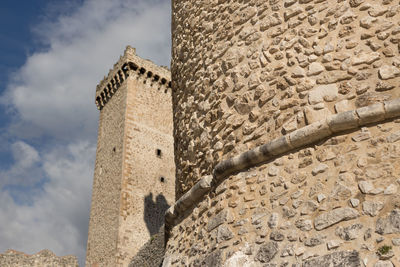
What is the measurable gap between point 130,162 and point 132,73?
4.69 m

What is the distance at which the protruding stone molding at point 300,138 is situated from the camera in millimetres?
2916

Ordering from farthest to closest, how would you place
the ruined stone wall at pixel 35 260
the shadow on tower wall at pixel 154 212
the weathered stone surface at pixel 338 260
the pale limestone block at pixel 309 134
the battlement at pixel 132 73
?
the battlement at pixel 132 73
the shadow on tower wall at pixel 154 212
the ruined stone wall at pixel 35 260
the pale limestone block at pixel 309 134
the weathered stone surface at pixel 338 260

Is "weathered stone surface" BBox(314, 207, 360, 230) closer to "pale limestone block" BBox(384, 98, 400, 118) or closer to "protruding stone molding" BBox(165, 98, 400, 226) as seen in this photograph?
"protruding stone molding" BBox(165, 98, 400, 226)

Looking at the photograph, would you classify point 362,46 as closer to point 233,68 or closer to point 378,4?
point 378,4

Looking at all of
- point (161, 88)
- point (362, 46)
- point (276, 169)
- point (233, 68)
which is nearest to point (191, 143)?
point (233, 68)

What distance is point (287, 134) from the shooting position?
3.31 metres

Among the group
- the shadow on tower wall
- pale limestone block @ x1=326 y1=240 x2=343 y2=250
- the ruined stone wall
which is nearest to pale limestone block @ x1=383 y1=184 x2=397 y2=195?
pale limestone block @ x1=326 y1=240 x2=343 y2=250

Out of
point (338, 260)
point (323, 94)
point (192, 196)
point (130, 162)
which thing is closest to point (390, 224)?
point (338, 260)

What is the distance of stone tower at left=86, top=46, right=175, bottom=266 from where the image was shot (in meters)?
17.1

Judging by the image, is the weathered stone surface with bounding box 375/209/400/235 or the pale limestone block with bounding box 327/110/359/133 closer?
the weathered stone surface with bounding box 375/209/400/235

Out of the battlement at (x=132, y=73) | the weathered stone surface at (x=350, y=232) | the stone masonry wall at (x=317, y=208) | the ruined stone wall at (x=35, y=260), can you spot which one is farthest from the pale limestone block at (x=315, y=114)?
the battlement at (x=132, y=73)

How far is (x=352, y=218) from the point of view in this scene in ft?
9.07

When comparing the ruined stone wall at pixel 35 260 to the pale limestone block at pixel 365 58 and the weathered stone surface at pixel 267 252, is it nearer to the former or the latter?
the weathered stone surface at pixel 267 252

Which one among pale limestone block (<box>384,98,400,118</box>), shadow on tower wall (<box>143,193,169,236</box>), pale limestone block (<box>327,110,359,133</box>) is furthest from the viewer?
shadow on tower wall (<box>143,193,169,236</box>)
